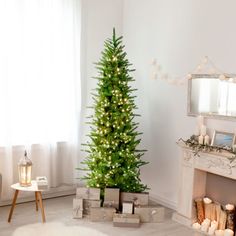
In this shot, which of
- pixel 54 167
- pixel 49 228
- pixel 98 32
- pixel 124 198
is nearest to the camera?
pixel 49 228

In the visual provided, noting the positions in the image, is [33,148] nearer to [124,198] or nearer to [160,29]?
[124,198]

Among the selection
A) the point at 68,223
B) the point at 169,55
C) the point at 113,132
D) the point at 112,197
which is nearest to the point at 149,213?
the point at 112,197

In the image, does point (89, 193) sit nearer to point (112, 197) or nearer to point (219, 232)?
point (112, 197)

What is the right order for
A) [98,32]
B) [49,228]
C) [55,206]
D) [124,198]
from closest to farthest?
[49,228], [124,198], [55,206], [98,32]

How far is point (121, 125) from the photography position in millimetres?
4215

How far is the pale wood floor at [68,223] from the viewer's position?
3.76 meters

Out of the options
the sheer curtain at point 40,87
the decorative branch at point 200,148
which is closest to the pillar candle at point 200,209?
the decorative branch at point 200,148

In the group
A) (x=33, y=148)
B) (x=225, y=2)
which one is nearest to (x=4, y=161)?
(x=33, y=148)

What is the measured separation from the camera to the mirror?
12.4ft

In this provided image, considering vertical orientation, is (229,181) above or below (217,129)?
below

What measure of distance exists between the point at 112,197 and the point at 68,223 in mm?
606

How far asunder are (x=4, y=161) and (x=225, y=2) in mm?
3287

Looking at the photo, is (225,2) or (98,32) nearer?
(225,2)

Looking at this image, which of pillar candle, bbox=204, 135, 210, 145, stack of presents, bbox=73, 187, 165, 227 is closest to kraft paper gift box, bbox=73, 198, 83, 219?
stack of presents, bbox=73, 187, 165, 227
